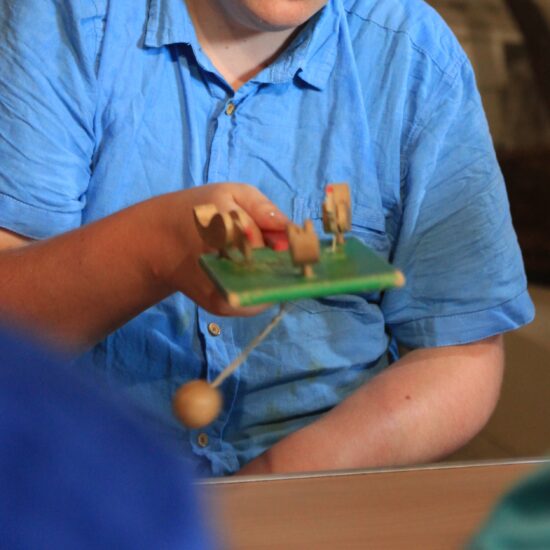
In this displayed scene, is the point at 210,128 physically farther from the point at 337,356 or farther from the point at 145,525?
the point at 145,525

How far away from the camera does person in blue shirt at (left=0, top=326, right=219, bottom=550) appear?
206 millimetres

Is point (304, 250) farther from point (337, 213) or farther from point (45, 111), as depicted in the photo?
point (45, 111)

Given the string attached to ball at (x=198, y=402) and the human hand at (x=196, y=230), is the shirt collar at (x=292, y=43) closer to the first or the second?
the human hand at (x=196, y=230)

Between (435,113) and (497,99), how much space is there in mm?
397

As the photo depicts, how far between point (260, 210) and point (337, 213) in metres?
0.06

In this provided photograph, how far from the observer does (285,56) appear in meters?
0.84

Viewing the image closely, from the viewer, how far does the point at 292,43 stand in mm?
855

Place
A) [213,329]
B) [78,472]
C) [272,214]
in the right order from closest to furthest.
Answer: [78,472] < [272,214] < [213,329]

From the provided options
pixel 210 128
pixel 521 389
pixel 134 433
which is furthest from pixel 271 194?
pixel 134 433

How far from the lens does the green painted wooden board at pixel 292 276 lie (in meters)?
0.44

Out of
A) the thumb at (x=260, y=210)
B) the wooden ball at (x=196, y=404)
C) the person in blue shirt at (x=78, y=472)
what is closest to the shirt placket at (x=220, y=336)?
the thumb at (x=260, y=210)

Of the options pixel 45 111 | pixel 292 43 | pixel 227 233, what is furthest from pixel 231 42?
pixel 227 233

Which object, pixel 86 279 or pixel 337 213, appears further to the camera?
pixel 86 279

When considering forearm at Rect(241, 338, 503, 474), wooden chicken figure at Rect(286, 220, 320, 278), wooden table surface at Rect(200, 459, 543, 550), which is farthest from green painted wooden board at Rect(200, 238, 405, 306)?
forearm at Rect(241, 338, 503, 474)
